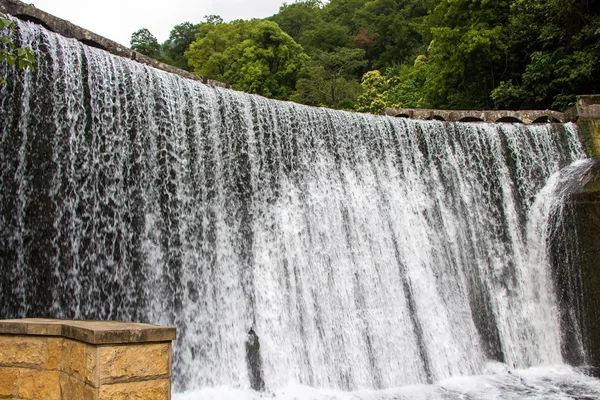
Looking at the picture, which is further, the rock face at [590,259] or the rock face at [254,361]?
the rock face at [590,259]

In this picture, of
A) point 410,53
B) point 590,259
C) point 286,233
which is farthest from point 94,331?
point 410,53

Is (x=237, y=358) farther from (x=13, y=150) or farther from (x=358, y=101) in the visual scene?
(x=358, y=101)

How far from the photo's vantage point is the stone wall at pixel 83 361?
334 centimetres

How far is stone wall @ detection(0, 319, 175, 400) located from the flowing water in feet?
11.4

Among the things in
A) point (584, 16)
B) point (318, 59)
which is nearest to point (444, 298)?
point (584, 16)

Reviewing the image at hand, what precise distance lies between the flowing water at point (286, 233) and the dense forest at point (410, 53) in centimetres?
647

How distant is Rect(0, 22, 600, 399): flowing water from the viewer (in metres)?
7.57

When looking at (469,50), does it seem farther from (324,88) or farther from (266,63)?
(266,63)

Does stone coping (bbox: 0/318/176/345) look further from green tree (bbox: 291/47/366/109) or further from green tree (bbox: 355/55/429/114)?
green tree (bbox: 291/47/366/109)

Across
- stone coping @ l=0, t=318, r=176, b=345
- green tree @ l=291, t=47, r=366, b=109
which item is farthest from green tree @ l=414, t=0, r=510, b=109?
stone coping @ l=0, t=318, r=176, b=345

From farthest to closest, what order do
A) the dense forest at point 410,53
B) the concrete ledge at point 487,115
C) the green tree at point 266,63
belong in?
the green tree at point 266,63 → the dense forest at point 410,53 → the concrete ledge at point 487,115

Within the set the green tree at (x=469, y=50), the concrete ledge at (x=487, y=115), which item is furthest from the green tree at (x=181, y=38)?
the concrete ledge at (x=487, y=115)

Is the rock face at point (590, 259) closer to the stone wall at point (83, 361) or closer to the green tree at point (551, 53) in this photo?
the green tree at point (551, 53)

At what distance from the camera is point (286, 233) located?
995cm
